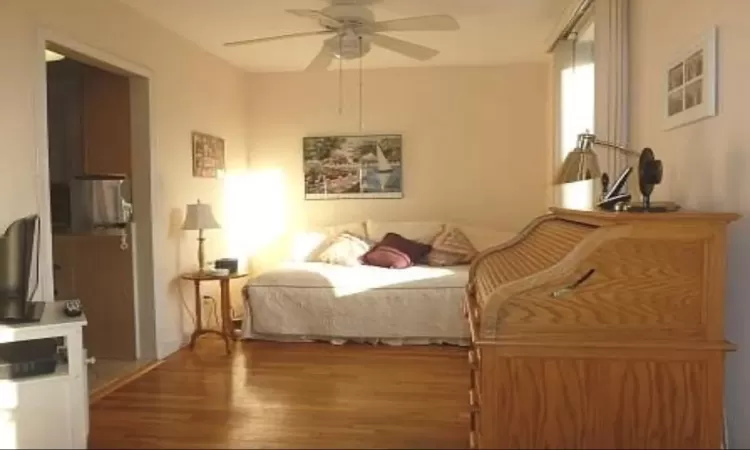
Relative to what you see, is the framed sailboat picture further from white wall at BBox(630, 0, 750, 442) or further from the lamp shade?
white wall at BBox(630, 0, 750, 442)

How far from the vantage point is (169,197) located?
458 cm

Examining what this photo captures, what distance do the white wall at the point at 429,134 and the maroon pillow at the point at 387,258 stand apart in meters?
0.73

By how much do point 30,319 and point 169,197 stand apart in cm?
200

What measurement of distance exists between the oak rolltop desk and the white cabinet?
168 centimetres

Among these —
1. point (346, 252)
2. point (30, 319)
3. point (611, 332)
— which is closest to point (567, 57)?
point (346, 252)

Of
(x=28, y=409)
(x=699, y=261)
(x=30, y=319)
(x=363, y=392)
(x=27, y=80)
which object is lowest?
(x=363, y=392)

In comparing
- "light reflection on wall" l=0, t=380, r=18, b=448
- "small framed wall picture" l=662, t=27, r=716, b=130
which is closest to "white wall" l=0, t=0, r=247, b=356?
"light reflection on wall" l=0, t=380, r=18, b=448

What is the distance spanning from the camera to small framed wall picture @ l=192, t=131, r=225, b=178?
4992 millimetres

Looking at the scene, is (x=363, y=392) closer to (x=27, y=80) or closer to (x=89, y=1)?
(x=27, y=80)

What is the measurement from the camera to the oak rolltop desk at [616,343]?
1913 millimetres

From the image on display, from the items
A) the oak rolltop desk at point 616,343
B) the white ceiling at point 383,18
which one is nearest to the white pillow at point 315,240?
the white ceiling at point 383,18

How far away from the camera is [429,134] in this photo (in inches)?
236

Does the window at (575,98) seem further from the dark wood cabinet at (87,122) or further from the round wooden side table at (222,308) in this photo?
the dark wood cabinet at (87,122)

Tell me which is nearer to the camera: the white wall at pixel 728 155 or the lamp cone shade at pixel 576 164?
the white wall at pixel 728 155
